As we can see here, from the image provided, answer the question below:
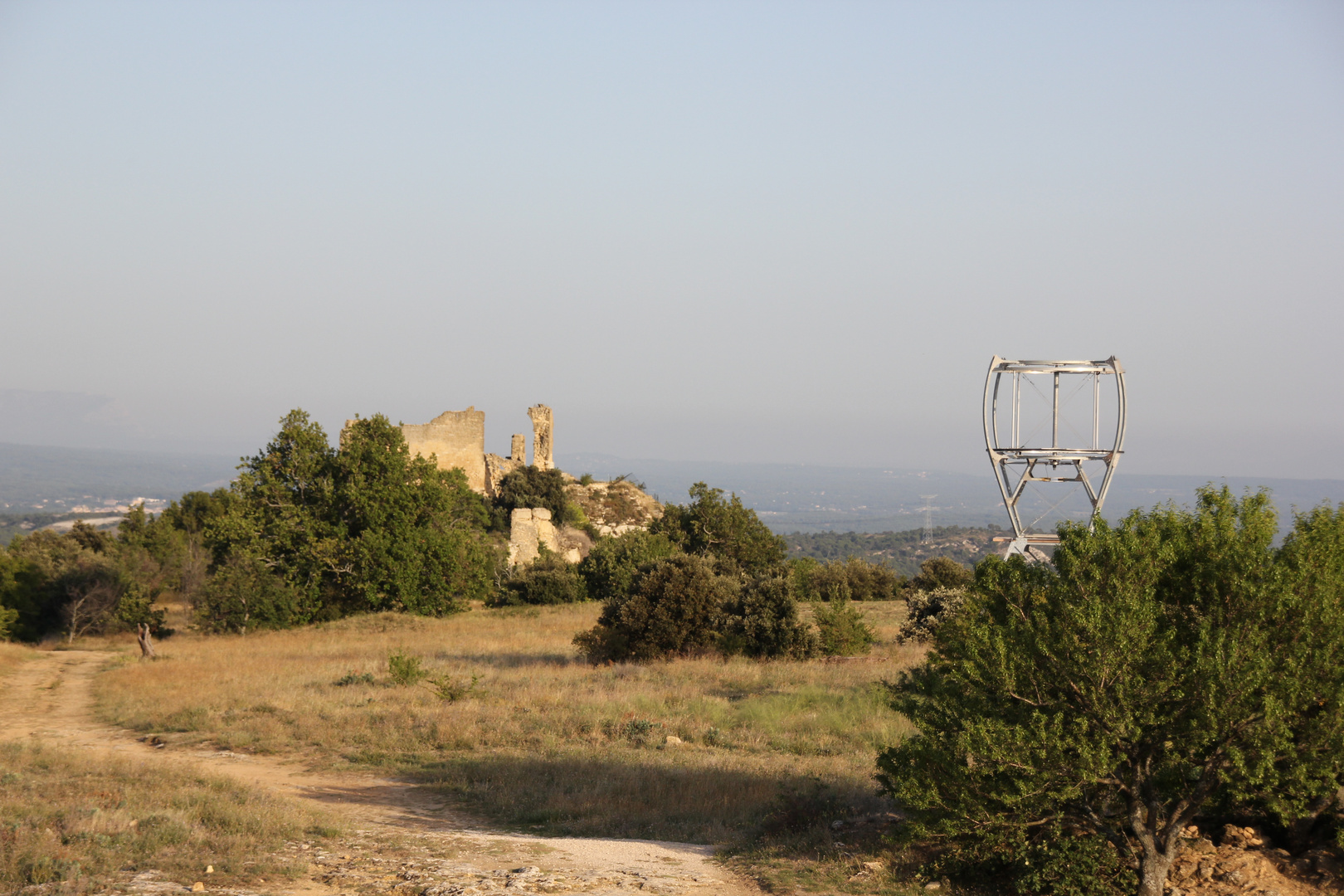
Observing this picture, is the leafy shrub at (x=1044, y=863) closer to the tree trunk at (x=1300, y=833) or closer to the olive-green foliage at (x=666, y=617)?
the tree trunk at (x=1300, y=833)

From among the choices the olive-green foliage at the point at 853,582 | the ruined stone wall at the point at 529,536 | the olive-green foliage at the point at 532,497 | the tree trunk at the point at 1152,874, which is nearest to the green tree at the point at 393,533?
the ruined stone wall at the point at 529,536

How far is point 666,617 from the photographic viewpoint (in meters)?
18.5

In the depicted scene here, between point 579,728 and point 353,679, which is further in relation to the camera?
point 353,679

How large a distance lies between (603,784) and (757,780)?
158cm

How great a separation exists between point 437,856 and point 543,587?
25.1 meters

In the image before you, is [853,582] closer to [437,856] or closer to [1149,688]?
[437,856]

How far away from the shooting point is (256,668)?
18.4 meters

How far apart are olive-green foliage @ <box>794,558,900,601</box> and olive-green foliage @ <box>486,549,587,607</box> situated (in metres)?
8.09

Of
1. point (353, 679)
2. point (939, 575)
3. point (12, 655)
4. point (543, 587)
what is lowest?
point (12, 655)

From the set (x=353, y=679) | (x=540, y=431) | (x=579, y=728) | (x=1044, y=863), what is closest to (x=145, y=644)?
(x=353, y=679)

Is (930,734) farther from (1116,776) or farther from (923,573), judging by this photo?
(923,573)

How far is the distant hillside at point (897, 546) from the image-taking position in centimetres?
8719

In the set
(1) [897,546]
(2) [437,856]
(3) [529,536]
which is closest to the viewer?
(2) [437,856]

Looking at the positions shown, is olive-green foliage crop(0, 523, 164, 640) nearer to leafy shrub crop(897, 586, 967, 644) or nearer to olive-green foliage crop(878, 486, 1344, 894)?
leafy shrub crop(897, 586, 967, 644)
